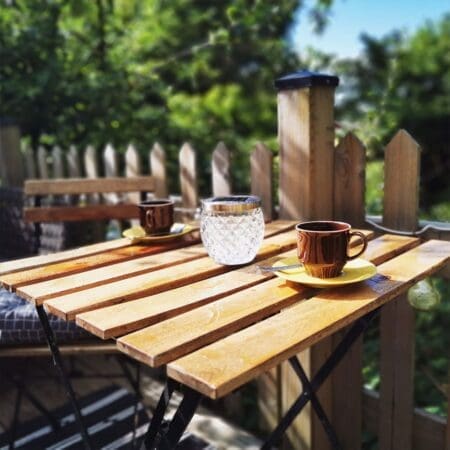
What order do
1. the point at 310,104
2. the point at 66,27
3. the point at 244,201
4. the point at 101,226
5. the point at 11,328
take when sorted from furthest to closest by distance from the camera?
the point at 66,27 < the point at 101,226 < the point at 310,104 < the point at 11,328 < the point at 244,201

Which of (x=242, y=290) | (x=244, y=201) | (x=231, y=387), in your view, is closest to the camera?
(x=231, y=387)

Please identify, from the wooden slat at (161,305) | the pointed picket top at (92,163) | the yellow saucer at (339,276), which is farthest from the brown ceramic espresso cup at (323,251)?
the pointed picket top at (92,163)

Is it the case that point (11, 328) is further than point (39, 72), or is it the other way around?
point (39, 72)

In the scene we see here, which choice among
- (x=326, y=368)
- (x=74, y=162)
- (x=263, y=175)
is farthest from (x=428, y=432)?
(x=74, y=162)

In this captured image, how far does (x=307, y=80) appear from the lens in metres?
1.80

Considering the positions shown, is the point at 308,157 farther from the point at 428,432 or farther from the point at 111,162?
the point at 111,162

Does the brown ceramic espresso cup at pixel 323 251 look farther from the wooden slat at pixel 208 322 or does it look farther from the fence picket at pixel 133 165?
the fence picket at pixel 133 165

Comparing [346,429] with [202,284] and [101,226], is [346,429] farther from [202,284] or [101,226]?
[101,226]

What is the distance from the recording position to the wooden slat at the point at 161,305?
956mm

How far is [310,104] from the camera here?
1.81 m

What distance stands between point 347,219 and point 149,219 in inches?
29.7

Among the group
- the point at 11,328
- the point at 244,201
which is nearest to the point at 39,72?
the point at 11,328

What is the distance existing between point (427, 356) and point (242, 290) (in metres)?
2.41

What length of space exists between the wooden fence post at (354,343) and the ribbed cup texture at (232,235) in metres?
0.62
